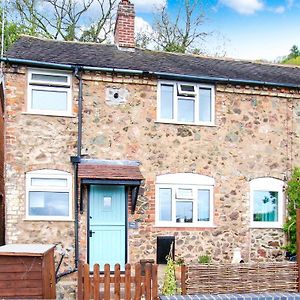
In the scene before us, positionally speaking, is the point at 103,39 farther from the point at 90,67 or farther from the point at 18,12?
the point at 90,67

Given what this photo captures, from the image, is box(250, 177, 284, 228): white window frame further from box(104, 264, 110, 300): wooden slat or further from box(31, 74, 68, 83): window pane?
box(104, 264, 110, 300): wooden slat

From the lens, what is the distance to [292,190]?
14289 mm

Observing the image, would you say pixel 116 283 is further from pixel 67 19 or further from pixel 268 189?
pixel 67 19

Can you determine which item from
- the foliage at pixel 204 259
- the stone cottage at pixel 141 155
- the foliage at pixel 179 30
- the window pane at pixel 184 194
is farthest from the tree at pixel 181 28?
the foliage at pixel 204 259

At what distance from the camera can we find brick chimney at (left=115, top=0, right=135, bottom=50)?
51.4 ft

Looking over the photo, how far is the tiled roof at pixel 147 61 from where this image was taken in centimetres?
1366

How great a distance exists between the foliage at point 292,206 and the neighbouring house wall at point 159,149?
0.27 m

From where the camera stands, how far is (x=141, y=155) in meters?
13.5

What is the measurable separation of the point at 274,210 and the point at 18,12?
20.8 m

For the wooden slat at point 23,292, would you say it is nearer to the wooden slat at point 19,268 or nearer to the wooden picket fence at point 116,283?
the wooden slat at point 19,268

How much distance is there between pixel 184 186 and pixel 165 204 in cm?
79

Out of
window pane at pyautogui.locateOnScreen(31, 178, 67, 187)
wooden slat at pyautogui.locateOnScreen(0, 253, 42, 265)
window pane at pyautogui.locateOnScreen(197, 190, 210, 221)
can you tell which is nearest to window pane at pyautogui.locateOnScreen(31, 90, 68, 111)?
window pane at pyautogui.locateOnScreen(31, 178, 67, 187)

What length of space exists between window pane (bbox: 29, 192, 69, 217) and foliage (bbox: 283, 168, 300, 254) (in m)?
6.82

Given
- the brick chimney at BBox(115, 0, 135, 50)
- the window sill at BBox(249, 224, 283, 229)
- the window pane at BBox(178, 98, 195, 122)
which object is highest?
the brick chimney at BBox(115, 0, 135, 50)
